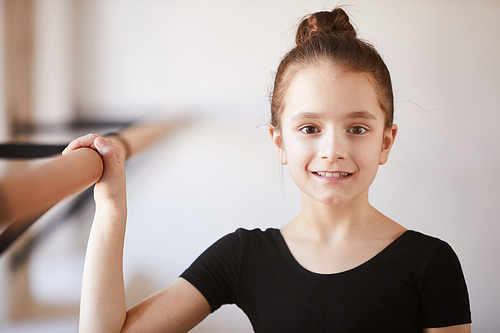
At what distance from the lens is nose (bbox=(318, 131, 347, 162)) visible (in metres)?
0.45

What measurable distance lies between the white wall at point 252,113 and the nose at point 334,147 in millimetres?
294

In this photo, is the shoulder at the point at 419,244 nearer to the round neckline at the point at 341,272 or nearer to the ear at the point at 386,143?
the round neckline at the point at 341,272

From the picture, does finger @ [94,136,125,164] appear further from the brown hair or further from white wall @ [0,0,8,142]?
white wall @ [0,0,8,142]

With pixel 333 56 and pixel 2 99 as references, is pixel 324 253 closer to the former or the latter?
pixel 333 56

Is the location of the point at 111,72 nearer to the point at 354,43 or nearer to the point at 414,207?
the point at 354,43

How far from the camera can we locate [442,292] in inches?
17.9

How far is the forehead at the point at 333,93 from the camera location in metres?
0.46

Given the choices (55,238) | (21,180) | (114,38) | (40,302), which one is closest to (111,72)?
(114,38)

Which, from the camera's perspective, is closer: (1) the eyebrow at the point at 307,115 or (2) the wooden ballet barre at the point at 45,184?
(2) the wooden ballet barre at the point at 45,184

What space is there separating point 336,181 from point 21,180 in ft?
1.14

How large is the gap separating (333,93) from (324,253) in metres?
0.21

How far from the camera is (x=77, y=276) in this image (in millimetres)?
756

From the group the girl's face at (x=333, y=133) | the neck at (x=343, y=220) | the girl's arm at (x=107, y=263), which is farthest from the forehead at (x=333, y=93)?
the girl's arm at (x=107, y=263)

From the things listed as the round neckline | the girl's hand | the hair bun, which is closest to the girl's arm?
the girl's hand
